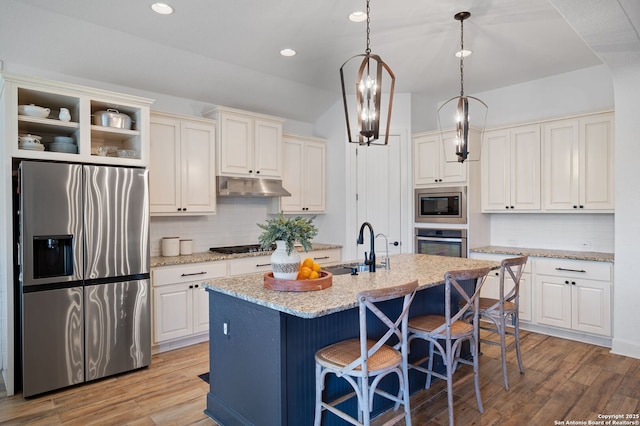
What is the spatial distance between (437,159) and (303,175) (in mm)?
1767

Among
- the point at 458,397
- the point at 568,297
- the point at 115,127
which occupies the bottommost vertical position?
the point at 458,397

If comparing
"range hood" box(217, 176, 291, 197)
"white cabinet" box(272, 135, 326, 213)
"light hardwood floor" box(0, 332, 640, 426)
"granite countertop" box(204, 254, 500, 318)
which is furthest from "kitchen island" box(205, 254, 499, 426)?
"white cabinet" box(272, 135, 326, 213)

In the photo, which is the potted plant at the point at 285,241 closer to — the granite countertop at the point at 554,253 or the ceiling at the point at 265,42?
the ceiling at the point at 265,42

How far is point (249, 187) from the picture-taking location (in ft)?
15.3

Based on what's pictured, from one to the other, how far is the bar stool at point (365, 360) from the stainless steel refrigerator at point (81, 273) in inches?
78.8

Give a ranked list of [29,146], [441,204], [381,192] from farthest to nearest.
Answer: [381,192] < [441,204] < [29,146]

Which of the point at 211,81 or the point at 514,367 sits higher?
the point at 211,81

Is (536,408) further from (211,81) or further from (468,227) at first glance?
(211,81)

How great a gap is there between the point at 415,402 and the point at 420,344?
437mm

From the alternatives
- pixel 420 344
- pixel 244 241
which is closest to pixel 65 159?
pixel 244 241

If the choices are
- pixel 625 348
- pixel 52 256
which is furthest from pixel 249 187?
pixel 625 348

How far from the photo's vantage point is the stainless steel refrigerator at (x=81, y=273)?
2879mm

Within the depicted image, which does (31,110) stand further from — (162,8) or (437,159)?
(437,159)

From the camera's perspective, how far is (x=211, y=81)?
170 inches
